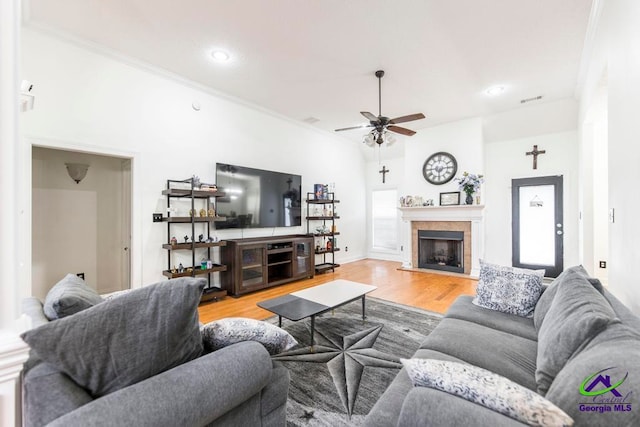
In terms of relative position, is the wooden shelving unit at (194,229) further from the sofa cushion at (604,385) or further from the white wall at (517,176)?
the white wall at (517,176)

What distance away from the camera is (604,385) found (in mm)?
794

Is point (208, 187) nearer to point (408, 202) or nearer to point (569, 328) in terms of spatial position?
point (569, 328)

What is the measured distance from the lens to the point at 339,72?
12.1ft

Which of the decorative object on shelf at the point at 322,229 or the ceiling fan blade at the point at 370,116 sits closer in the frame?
the ceiling fan blade at the point at 370,116

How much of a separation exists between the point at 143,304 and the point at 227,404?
1.59ft

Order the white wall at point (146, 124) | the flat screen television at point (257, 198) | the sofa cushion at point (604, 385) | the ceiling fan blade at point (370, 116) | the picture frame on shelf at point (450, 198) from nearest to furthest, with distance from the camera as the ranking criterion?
1. the sofa cushion at point (604, 385)
2. the white wall at point (146, 124)
3. the ceiling fan blade at point (370, 116)
4. the flat screen television at point (257, 198)
5. the picture frame on shelf at point (450, 198)

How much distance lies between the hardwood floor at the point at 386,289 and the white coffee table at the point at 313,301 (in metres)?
0.66

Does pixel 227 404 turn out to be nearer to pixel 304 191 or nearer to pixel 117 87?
pixel 117 87

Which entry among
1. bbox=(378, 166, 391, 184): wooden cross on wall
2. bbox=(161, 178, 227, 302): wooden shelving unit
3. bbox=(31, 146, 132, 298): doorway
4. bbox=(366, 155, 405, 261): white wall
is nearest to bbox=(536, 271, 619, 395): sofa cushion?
bbox=(161, 178, 227, 302): wooden shelving unit

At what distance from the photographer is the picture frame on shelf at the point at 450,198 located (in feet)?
18.2

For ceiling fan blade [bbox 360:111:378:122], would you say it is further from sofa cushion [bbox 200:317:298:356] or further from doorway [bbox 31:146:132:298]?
doorway [bbox 31:146:132:298]

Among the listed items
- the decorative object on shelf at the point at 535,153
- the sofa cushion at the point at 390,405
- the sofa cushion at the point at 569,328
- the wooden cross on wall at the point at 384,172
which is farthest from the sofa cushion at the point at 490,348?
the wooden cross on wall at the point at 384,172

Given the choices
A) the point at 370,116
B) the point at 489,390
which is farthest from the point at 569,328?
the point at 370,116

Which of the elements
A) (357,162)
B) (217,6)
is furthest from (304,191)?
(217,6)
